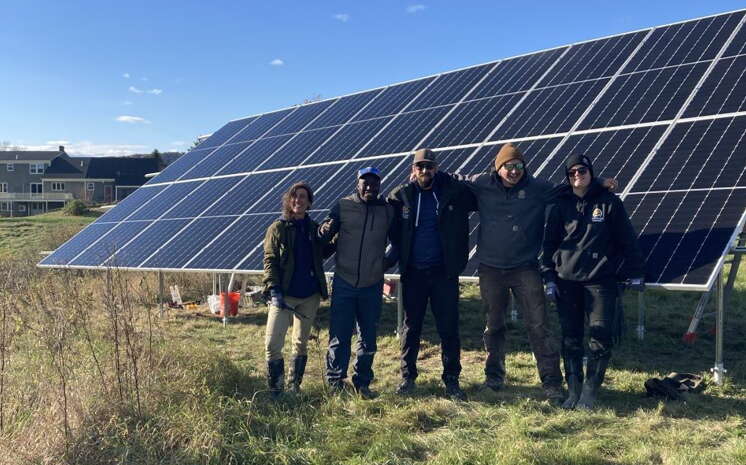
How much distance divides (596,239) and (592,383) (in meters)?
1.33

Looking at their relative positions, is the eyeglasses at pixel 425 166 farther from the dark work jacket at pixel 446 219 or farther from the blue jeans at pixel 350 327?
the blue jeans at pixel 350 327

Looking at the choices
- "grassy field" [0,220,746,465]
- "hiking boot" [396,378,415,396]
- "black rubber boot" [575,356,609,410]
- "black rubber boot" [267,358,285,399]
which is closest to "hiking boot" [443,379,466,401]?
"grassy field" [0,220,746,465]

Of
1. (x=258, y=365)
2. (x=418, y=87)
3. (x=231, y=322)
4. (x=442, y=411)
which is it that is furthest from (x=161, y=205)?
(x=442, y=411)

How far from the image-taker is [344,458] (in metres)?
4.87

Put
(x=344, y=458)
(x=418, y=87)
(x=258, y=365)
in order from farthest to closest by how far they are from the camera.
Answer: (x=418, y=87)
(x=258, y=365)
(x=344, y=458)

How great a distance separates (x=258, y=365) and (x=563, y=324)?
3927 millimetres

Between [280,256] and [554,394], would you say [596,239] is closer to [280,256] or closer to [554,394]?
[554,394]

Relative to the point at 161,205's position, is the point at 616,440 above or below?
below

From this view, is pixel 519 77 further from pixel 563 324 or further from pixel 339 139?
pixel 563 324

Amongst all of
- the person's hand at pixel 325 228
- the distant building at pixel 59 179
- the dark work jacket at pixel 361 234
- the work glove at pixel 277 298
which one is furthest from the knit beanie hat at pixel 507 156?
the distant building at pixel 59 179

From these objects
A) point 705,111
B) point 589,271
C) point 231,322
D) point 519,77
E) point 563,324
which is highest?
point 519,77

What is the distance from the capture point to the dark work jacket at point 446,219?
6152 mm

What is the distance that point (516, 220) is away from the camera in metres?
6.14

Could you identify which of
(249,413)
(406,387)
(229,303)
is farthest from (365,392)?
(229,303)
